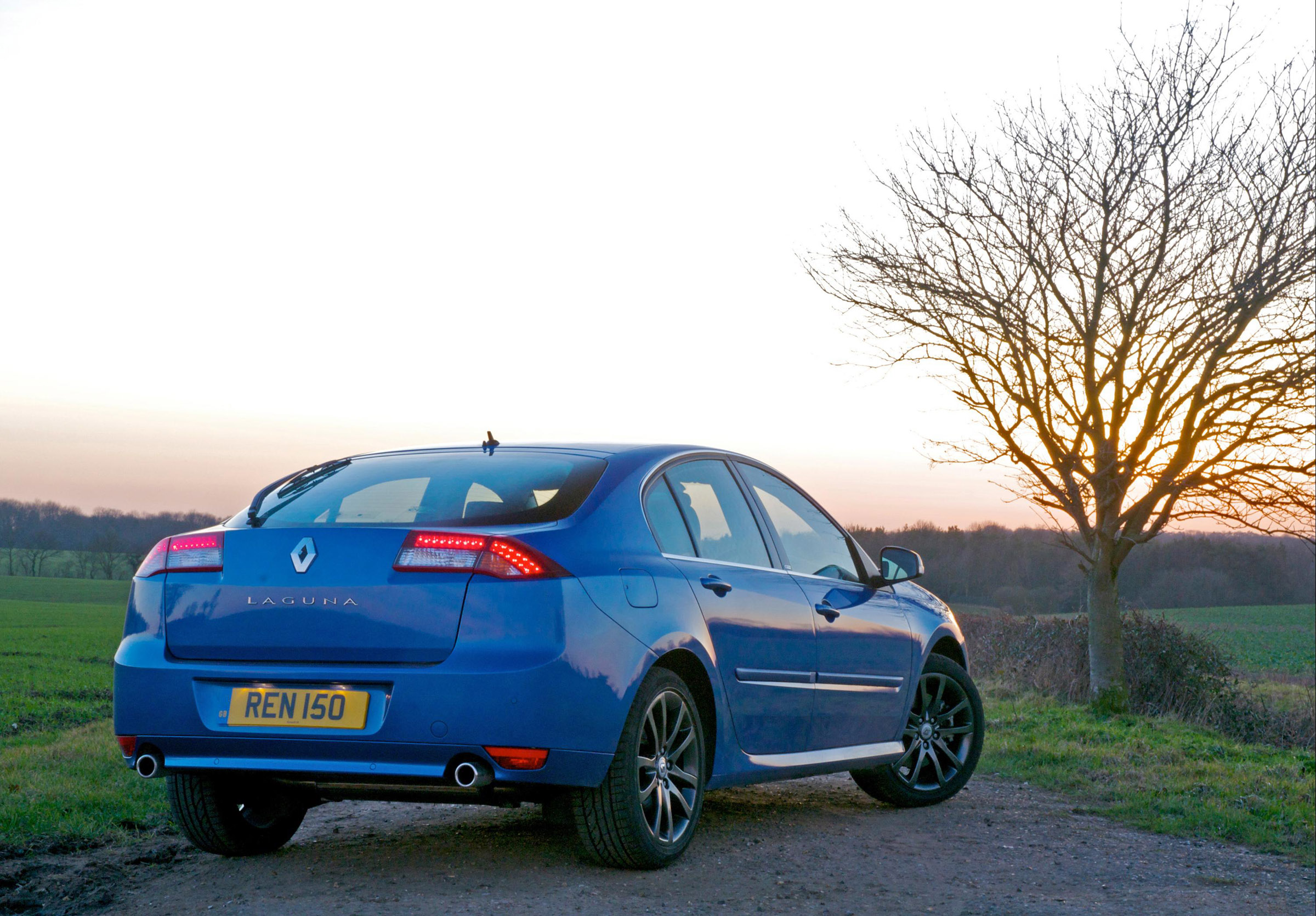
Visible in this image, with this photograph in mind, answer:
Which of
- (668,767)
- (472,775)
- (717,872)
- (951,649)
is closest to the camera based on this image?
(472,775)

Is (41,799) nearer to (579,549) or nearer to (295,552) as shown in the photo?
(295,552)

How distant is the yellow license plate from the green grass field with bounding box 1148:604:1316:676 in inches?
660

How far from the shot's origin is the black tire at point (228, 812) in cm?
472

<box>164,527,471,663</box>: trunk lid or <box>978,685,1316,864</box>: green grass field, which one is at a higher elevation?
<box>164,527,471,663</box>: trunk lid

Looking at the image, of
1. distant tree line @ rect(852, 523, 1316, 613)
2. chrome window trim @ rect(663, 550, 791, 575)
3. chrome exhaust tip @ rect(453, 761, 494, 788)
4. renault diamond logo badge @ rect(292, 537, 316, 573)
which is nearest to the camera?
chrome exhaust tip @ rect(453, 761, 494, 788)

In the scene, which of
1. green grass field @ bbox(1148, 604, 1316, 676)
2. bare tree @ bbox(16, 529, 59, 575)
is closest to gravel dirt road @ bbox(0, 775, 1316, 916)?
green grass field @ bbox(1148, 604, 1316, 676)

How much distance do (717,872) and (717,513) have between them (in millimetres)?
1497

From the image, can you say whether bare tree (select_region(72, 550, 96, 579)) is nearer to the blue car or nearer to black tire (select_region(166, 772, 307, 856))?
black tire (select_region(166, 772, 307, 856))

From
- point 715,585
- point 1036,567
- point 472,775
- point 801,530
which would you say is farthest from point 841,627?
point 1036,567

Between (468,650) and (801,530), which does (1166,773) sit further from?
(468,650)

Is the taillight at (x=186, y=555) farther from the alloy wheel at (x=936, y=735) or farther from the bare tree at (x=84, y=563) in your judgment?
the bare tree at (x=84, y=563)

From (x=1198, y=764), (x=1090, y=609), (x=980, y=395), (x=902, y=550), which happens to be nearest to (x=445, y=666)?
(x=902, y=550)

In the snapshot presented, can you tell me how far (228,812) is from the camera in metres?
4.78

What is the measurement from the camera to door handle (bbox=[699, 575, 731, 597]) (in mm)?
4887
